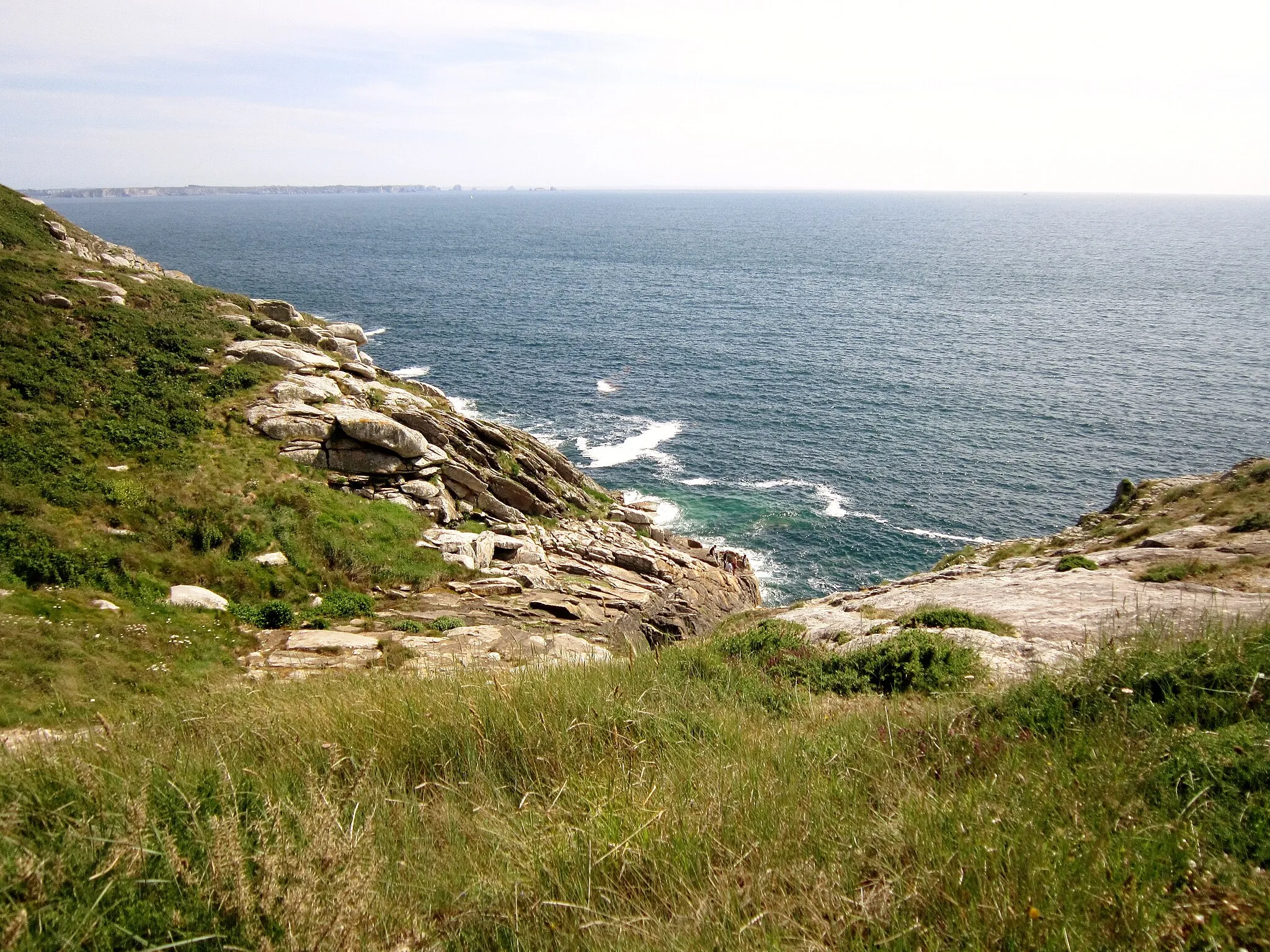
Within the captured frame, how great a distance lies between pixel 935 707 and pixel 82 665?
662 inches

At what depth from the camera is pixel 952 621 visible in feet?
47.7

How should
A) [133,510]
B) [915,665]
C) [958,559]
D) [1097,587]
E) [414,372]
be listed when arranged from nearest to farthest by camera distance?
[915,665] → [1097,587] → [133,510] → [958,559] → [414,372]

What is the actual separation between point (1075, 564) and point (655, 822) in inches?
783

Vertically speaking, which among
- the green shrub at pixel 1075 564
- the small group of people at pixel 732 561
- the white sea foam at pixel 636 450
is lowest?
the small group of people at pixel 732 561

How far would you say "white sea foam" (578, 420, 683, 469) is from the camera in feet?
181

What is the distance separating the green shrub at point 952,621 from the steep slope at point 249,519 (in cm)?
602

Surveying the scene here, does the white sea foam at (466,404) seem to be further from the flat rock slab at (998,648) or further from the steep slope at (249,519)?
the flat rock slab at (998,648)

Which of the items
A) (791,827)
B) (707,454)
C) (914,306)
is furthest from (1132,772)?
(914,306)

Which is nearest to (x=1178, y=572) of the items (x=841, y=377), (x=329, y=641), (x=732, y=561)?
(x=329, y=641)

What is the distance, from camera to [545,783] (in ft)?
20.2

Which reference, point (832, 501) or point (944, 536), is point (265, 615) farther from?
point (944, 536)

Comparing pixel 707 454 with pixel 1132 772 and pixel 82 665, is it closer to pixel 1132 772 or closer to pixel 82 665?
pixel 82 665

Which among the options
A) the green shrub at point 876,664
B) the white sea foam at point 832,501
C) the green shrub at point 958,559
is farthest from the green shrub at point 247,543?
the white sea foam at point 832,501

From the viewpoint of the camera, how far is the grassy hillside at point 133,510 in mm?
15523
